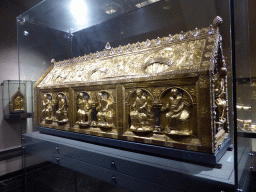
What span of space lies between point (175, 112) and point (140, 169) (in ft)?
2.51

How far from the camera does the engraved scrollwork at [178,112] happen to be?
193 centimetres

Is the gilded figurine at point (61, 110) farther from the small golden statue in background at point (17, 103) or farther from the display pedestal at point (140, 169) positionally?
the small golden statue in background at point (17, 103)

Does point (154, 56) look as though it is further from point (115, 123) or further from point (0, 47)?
point (0, 47)

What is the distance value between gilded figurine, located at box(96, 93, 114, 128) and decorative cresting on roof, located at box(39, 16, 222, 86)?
1.12 ft

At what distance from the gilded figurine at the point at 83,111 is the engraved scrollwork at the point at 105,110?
0.29 metres

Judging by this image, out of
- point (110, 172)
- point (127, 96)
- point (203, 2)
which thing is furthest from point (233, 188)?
point (203, 2)

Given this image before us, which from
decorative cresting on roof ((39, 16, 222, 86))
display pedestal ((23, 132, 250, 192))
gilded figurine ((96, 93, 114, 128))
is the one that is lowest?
display pedestal ((23, 132, 250, 192))

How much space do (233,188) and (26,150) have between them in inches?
149

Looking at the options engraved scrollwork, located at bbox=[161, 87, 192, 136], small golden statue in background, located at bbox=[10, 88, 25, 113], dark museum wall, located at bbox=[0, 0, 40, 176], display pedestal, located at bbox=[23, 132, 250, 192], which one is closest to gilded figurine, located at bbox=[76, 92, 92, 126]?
display pedestal, located at bbox=[23, 132, 250, 192]

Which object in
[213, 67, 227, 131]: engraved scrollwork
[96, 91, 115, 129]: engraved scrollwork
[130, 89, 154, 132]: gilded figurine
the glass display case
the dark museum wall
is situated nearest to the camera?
the glass display case

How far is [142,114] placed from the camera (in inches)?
89.3

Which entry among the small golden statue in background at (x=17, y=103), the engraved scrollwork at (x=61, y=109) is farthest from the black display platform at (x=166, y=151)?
the small golden statue in background at (x=17, y=103)

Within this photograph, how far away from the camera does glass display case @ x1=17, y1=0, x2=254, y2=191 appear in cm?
175

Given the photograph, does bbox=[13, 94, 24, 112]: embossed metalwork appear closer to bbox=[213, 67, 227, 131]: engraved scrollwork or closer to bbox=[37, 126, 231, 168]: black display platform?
bbox=[37, 126, 231, 168]: black display platform
